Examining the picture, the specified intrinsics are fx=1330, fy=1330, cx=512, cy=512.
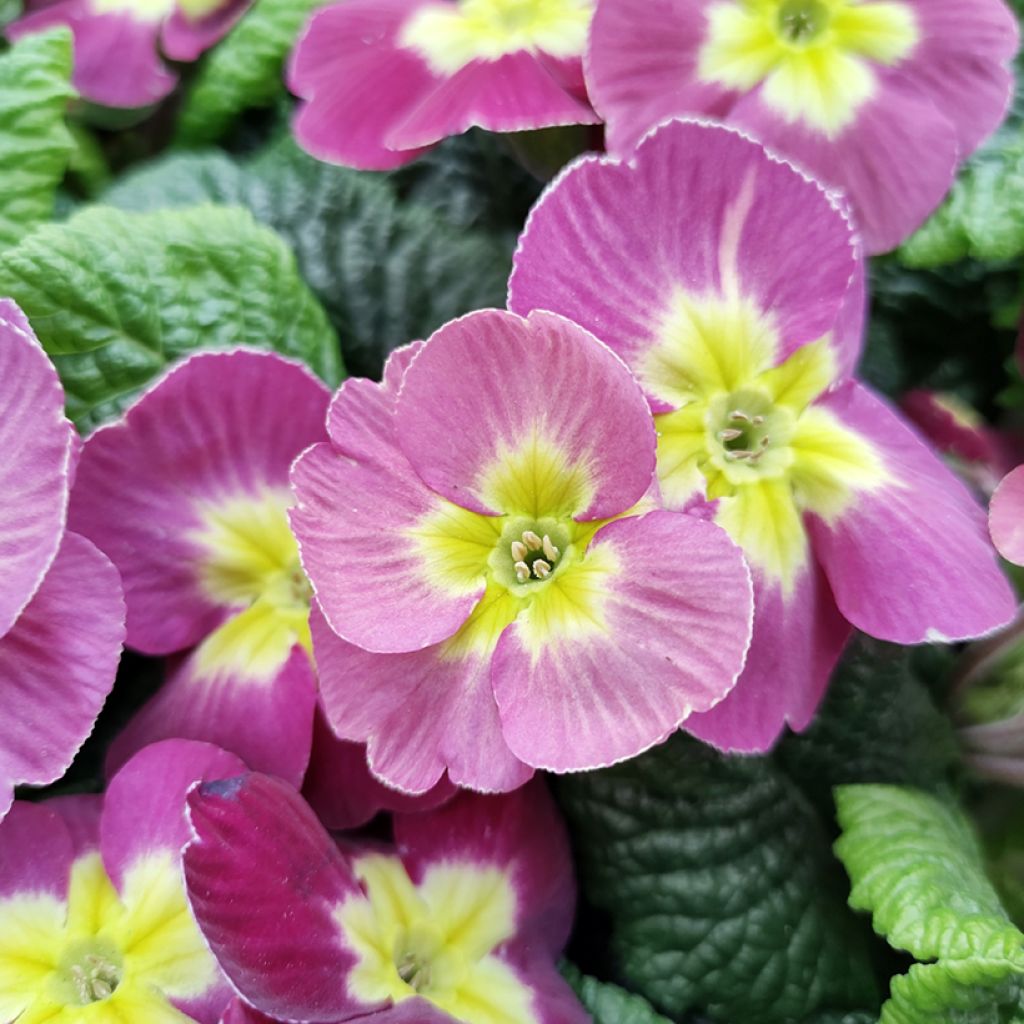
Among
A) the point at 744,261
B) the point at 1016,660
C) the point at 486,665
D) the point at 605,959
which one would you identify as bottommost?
the point at 605,959

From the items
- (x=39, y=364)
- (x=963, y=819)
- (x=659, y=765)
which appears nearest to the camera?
(x=39, y=364)

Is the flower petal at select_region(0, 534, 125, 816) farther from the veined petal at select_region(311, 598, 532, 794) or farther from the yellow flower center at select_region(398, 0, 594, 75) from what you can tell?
the yellow flower center at select_region(398, 0, 594, 75)

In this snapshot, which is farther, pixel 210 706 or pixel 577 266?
pixel 210 706

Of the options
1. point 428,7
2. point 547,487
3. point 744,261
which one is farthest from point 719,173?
point 428,7

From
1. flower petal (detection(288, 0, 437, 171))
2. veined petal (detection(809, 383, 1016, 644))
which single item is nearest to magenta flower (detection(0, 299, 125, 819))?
flower petal (detection(288, 0, 437, 171))

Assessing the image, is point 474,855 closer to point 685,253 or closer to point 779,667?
point 779,667

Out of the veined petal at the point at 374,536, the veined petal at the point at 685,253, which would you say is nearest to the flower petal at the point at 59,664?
the veined petal at the point at 374,536

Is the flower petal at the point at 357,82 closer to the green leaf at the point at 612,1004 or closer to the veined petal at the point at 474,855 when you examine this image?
the veined petal at the point at 474,855

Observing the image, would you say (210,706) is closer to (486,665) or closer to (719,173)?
(486,665)
